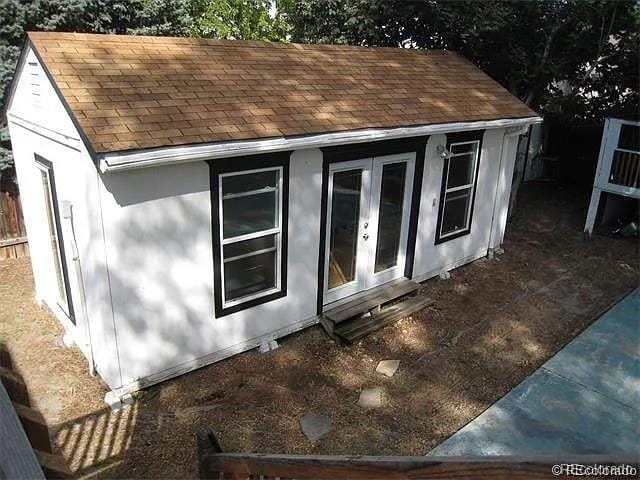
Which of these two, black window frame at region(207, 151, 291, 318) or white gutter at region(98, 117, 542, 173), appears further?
black window frame at region(207, 151, 291, 318)

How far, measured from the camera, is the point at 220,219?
5.53 m

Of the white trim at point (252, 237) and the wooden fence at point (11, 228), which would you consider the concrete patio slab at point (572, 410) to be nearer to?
the white trim at point (252, 237)

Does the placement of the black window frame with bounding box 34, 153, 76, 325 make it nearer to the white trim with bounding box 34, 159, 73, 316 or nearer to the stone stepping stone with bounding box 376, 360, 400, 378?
the white trim with bounding box 34, 159, 73, 316

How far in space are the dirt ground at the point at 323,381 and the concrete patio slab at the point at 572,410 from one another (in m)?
0.21

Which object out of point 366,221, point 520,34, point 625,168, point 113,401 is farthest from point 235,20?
point 113,401

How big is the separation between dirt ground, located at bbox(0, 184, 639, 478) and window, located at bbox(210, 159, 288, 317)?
2.67 ft

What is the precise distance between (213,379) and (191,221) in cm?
187

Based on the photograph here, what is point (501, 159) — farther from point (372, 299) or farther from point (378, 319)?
point (378, 319)

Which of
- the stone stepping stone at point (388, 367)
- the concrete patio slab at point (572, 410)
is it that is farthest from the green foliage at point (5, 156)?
the concrete patio slab at point (572, 410)

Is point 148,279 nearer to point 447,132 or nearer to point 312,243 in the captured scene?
point 312,243

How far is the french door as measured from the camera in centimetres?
676

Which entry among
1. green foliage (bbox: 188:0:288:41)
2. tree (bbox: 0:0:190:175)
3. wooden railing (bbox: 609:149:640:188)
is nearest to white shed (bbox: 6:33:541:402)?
tree (bbox: 0:0:190:175)

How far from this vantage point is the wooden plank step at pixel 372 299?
674 centimetres

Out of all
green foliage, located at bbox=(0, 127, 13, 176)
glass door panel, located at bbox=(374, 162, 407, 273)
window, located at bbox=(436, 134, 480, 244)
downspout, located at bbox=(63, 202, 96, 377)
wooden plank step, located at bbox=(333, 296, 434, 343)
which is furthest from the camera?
green foliage, located at bbox=(0, 127, 13, 176)
